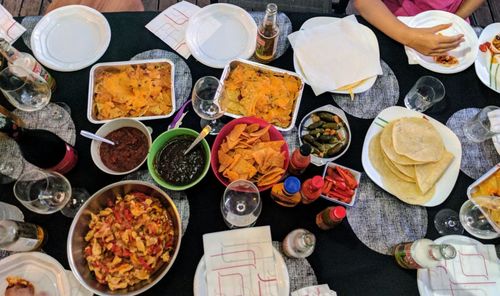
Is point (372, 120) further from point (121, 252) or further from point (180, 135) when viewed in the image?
point (121, 252)

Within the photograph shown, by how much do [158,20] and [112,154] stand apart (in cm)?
63

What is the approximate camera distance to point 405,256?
112 centimetres

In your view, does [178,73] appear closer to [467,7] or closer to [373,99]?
[373,99]

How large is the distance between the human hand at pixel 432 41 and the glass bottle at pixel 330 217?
2.70ft

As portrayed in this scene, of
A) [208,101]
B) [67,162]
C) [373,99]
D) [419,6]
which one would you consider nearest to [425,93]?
[373,99]

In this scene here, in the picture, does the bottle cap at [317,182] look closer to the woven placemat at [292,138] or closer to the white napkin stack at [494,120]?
the woven placemat at [292,138]

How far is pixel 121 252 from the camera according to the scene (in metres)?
1.04

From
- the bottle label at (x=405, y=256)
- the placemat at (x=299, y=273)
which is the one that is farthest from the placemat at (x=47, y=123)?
the bottle label at (x=405, y=256)

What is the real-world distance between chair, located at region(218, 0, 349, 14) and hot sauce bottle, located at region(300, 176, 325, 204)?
1135 mm

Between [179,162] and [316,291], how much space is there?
1.97 ft

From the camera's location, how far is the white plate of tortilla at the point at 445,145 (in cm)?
124

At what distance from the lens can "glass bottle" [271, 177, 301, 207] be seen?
41.4 inches

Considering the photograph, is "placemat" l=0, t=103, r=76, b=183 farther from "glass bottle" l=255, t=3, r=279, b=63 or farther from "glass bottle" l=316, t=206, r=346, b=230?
"glass bottle" l=316, t=206, r=346, b=230

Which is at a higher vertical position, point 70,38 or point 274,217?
point 70,38
